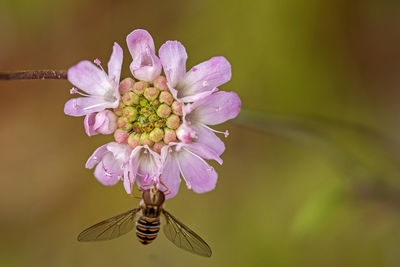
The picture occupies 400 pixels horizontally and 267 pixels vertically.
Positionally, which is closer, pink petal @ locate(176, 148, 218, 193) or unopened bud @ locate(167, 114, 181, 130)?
unopened bud @ locate(167, 114, 181, 130)

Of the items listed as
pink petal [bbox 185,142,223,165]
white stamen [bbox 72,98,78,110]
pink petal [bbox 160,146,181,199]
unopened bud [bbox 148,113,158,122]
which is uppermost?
white stamen [bbox 72,98,78,110]

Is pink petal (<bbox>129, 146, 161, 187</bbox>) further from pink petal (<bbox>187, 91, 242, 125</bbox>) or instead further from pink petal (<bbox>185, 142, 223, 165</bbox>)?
pink petal (<bbox>187, 91, 242, 125</bbox>)

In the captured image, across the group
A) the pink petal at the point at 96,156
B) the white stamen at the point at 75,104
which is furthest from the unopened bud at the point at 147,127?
the white stamen at the point at 75,104

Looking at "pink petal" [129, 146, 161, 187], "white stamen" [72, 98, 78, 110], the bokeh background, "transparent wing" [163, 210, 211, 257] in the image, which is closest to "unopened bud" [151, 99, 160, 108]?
"pink petal" [129, 146, 161, 187]

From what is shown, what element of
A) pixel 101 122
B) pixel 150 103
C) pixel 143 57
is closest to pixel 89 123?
pixel 101 122

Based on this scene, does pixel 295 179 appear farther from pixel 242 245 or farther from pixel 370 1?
pixel 370 1

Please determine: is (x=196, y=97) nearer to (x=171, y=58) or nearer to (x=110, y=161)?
(x=171, y=58)

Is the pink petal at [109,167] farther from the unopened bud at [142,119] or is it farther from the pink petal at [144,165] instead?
the unopened bud at [142,119]
